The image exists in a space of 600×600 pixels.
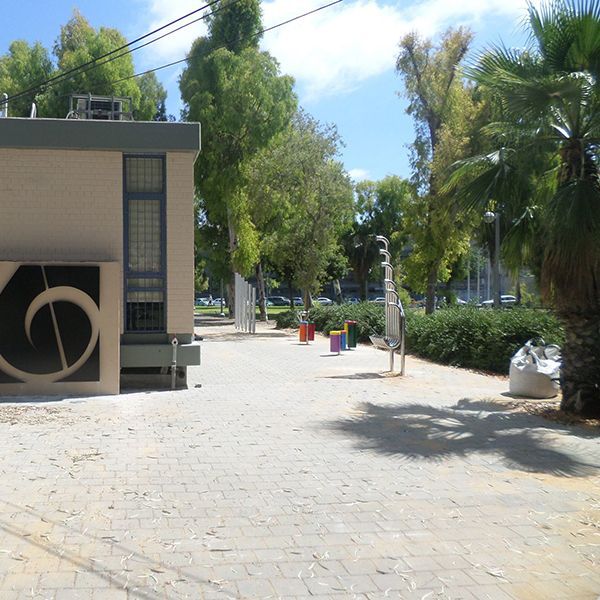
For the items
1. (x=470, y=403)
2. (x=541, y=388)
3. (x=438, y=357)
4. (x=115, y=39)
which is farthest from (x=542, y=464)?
(x=115, y=39)

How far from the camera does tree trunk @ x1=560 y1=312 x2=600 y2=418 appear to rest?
32.9 feet

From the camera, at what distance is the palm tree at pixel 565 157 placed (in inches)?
372

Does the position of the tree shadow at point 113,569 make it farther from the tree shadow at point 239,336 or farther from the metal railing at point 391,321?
the tree shadow at point 239,336

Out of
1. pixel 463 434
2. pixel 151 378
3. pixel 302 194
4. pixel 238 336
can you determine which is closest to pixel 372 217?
pixel 302 194

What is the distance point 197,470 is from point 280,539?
206 cm

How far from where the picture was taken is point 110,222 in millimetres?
11750

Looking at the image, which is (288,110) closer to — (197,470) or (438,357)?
(438,357)

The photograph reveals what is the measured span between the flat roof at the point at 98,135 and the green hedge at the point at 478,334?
26.0ft

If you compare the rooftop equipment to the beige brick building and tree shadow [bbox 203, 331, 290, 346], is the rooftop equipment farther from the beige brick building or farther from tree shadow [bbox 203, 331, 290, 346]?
tree shadow [bbox 203, 331, 290, 346]

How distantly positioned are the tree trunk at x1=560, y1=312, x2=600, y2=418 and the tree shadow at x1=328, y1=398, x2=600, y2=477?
63 centimetres

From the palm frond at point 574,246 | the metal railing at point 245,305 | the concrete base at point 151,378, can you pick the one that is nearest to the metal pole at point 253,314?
the metal railing at point 245,305

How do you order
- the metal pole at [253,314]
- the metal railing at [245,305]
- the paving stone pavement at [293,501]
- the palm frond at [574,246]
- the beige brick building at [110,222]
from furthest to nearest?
the metal railing at [245,305]
the metal pole at [253,314]
the beige brick building at [110,222]
the palm frond at [574,246]
the paving stone pavement at [293,501]

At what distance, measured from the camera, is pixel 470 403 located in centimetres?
1132

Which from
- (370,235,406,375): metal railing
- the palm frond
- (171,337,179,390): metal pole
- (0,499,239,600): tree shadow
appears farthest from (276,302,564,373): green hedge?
(0,499,239,600): tree shadow
